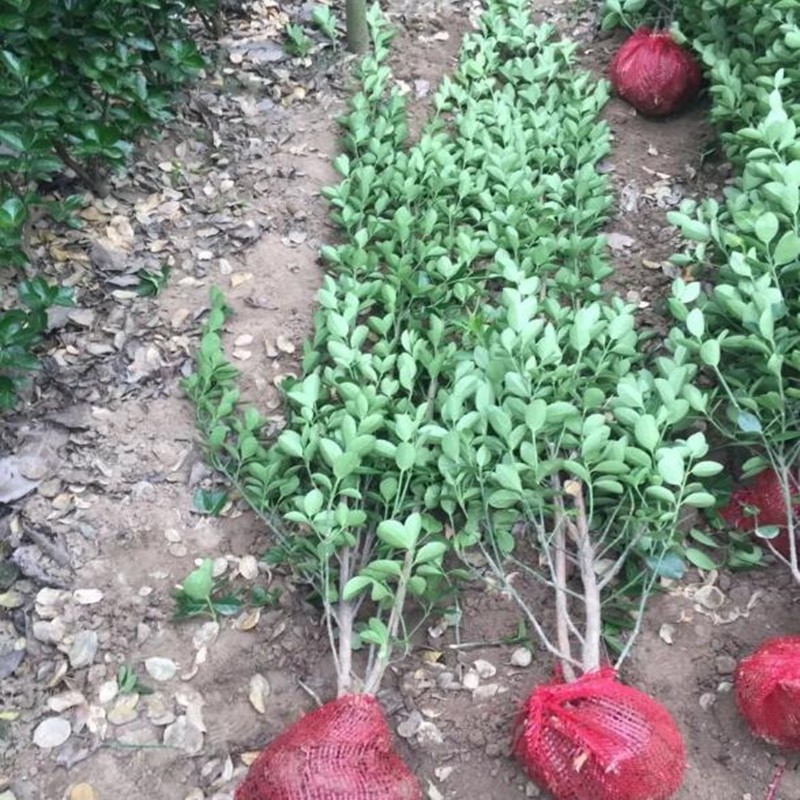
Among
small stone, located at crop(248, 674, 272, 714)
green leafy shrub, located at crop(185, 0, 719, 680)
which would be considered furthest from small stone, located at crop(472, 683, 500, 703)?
small stone, located at crop(248, 674, 272, 714)

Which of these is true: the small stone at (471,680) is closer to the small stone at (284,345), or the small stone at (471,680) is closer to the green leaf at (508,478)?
the green leaf at (508,478)

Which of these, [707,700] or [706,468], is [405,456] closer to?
[706,468]

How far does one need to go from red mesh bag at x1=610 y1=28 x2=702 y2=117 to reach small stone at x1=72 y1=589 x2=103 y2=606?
2.45m

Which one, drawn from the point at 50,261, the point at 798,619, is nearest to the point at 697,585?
the point at 798,619

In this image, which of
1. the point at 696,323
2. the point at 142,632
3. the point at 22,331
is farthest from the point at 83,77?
the point at 696,323

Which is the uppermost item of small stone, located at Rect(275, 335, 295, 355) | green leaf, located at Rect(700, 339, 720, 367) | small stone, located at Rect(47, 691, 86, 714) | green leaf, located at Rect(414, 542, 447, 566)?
green leaf, located at Rect(700, 339, 720, 367)

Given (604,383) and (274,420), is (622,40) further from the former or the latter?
(274,420)

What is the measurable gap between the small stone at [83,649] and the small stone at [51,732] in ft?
0.40

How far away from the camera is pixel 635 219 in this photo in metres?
3.07

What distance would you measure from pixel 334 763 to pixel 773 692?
2.65ft

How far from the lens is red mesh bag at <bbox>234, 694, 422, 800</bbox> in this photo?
67.4 inches

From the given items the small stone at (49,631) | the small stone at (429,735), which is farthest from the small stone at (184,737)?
the small stone at (429,735)

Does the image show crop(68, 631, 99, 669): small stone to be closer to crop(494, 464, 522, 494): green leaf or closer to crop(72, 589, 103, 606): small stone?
crop(72, 589, 103, 606): small stone

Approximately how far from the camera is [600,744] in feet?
5.69
